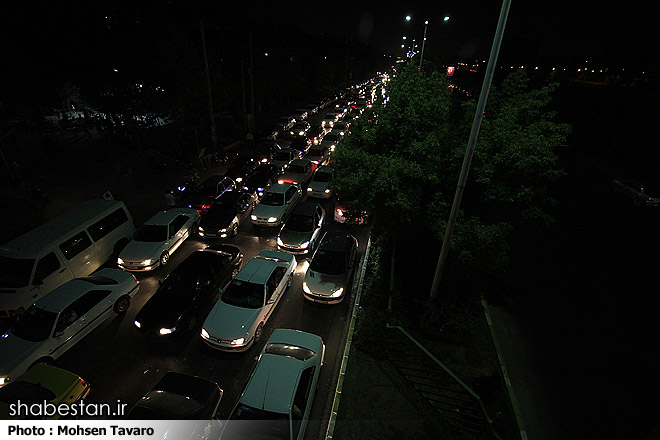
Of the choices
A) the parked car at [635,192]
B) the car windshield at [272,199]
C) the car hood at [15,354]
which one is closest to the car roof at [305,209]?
the car windshield at [272,199]

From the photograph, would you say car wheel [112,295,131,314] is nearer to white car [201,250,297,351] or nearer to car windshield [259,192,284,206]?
white car [201,250,297,351]

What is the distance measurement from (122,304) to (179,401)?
511 centimetres

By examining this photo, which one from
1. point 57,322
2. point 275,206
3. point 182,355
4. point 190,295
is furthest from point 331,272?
point 57,322

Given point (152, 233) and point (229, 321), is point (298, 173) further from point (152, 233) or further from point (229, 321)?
point (229, 321)

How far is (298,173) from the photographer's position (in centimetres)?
1995

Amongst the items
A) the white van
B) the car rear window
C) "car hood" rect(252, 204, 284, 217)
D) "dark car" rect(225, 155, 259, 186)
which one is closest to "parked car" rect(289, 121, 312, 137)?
"dark car" rect(225, 155, 259, 186)

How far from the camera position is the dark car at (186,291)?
888 cm

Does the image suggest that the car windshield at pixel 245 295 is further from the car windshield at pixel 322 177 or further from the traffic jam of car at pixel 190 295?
the car windshield at pixel 322 177

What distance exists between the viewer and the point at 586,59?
311 feet

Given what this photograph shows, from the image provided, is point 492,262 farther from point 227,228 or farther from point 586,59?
point 586,59

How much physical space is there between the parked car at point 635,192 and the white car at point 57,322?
29.2 metres

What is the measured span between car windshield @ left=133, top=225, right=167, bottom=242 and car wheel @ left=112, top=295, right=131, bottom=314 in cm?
271

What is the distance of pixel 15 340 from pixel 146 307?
2923 mm

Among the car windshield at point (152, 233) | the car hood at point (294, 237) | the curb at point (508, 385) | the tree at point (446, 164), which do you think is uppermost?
the tree at point (446, 164)
